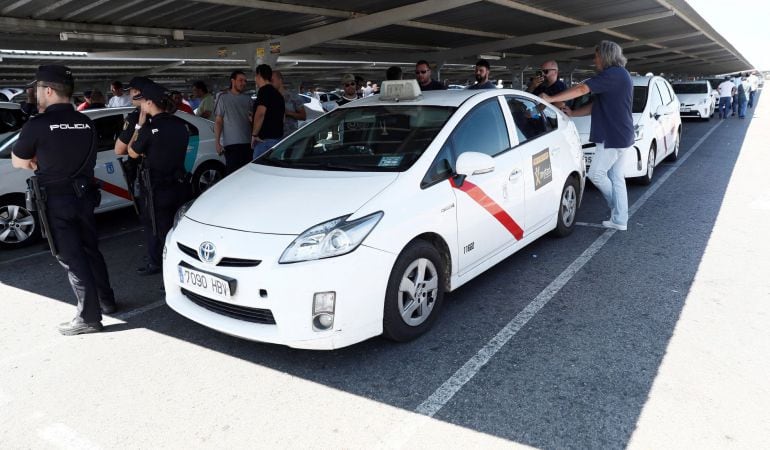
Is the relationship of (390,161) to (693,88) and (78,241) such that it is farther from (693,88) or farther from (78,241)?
(693,88)

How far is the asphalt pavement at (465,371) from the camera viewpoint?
274 cm

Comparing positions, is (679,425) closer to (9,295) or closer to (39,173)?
(39,173)

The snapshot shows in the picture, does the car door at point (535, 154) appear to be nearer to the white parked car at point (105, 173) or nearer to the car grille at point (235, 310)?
the car grille at point (235, 310)

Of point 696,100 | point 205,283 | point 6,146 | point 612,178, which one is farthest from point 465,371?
point 696,100

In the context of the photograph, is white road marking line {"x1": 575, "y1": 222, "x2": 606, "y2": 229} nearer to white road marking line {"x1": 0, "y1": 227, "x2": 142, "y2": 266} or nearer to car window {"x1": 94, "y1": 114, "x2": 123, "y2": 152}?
white road marking line {"x1": 0, "y1": 227, "x2": 142, "y2": 266}

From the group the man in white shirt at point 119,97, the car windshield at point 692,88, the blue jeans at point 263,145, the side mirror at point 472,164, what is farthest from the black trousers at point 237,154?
the car windshield at point 692,88

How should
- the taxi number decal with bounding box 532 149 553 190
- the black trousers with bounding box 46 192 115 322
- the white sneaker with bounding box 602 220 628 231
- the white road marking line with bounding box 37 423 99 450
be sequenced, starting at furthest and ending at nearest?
the white sneaker with bounding box 602 220 628 231
the taxi number decal with bounding box 532 149 553 190
the black trousers with bounding box 46 192 115 322
the white road marking line with bounding box 37 423 99 450

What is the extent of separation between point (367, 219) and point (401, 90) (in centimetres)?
178

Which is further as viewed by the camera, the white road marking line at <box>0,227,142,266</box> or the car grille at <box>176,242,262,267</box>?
the white road marking line at <box>0,227,142,266</box>

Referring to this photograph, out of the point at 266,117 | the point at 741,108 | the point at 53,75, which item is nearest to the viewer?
the point at 53,75

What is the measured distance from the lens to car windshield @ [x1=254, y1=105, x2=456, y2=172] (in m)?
3.91

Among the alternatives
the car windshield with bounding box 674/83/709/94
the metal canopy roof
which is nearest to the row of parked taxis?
the metal canopy roof

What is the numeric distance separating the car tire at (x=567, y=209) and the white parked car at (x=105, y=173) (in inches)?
157

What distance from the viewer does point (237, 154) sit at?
722 centimetres
